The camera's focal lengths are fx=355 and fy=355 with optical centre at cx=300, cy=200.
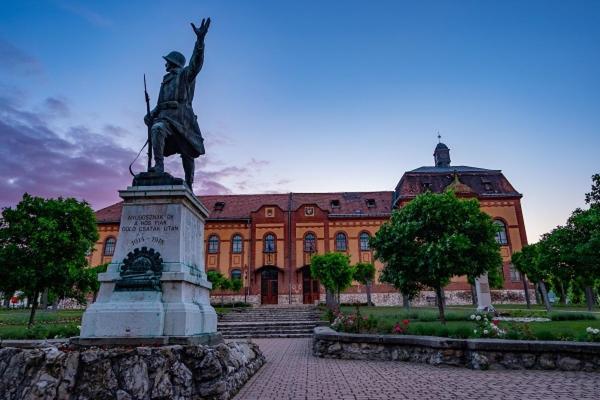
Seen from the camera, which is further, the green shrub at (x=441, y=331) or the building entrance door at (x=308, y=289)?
the building entrance door at (x=308, y=289)

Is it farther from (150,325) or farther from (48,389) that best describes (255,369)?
(48,389)

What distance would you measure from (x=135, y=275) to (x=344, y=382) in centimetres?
409

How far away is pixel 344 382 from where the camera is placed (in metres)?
6.36

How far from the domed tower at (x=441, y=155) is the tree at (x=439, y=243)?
32.1m

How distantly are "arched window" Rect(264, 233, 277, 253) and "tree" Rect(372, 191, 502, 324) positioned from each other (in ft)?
74.0

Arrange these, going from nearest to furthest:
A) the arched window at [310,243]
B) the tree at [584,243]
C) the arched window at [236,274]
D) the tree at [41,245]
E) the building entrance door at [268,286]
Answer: the tree at [41,245]
the tree at [584,243]
the building entrance door at [268,286]
the arched window at [236,274]
the arched window at [310,243]

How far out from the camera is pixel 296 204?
42.6 meters

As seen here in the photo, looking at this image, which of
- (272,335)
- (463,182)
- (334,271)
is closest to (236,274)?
(334,271)

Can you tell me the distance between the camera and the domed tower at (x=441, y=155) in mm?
47125

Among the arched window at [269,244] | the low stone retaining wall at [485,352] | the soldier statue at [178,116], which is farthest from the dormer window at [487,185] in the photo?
the soldier statue at [178,116]

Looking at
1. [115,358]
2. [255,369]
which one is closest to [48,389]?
[115,358]

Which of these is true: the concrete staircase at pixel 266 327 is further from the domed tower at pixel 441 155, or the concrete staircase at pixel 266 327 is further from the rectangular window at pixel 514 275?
the domed tower at pixel 441 155

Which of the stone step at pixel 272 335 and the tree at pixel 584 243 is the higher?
the tree at pixel 584 243

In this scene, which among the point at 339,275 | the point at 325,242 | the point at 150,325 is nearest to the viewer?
the point at 150,325
